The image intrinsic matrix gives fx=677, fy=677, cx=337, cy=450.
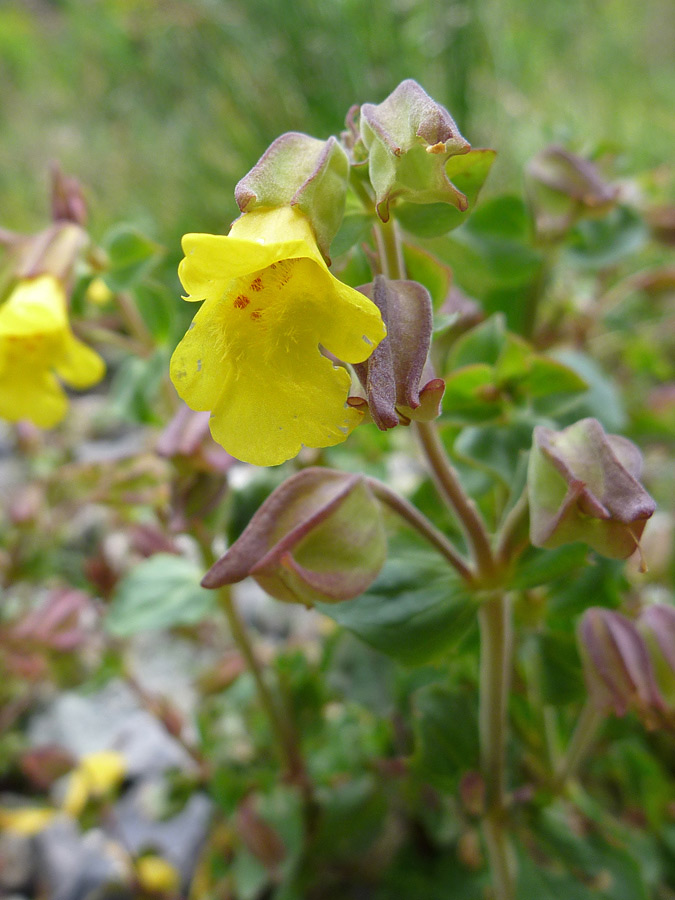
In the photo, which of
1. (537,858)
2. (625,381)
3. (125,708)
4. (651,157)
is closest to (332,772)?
(537,858)

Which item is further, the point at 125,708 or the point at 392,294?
the point at 125,708

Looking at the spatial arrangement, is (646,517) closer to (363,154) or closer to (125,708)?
(363,154)

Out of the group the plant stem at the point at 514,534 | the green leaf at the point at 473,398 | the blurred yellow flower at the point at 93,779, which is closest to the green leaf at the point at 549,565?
the plant stem at the point at 514,534

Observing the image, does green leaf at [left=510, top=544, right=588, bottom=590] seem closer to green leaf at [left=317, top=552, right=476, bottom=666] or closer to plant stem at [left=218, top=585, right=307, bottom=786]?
green leaf at [left=317, top=552, right=476, bottom=666]

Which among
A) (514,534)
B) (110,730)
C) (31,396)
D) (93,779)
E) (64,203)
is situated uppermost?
(64,203)

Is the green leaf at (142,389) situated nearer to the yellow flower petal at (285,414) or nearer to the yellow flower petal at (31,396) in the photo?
the yellow flower petal at (31,396)

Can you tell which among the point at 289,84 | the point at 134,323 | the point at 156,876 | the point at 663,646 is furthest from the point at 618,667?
the point at 289,84

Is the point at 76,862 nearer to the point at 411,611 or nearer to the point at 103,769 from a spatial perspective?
the point at 103,769
